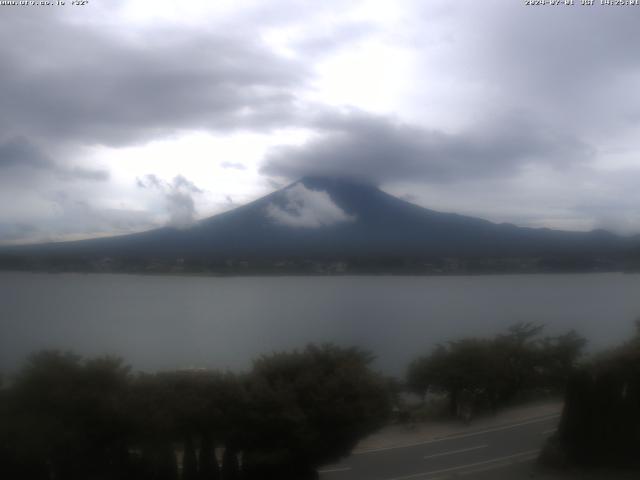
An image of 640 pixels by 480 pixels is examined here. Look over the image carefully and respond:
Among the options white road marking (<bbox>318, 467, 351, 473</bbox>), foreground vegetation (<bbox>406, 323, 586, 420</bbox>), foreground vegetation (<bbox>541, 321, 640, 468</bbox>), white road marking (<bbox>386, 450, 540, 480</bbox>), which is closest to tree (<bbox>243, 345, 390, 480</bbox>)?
white road marking (<bbox>318, 467, 351, 473</bbox>)

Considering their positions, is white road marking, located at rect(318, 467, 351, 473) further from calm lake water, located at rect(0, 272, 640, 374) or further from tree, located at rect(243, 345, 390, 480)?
calm lake water, located at rect(0, 272, 640, 374)

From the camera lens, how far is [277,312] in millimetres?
9000

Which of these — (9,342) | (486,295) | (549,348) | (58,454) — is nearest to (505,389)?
(549,348)

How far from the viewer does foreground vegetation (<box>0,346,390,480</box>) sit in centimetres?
696

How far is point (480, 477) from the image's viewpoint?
7551mm

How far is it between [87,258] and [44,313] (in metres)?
0.96

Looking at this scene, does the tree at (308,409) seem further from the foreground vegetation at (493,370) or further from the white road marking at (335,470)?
the foreground vegetation at (493,370)

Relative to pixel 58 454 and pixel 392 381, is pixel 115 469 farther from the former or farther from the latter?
pixel 392 381

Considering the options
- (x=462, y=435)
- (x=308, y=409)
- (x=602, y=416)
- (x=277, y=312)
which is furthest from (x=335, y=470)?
(x=602, y=416)

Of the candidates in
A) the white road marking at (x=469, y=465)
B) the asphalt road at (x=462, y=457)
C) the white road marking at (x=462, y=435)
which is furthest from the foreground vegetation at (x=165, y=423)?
the white road marking at (x=469, y=465)

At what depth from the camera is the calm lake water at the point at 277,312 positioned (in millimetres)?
7859

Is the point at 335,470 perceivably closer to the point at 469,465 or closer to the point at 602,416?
the point at 469,465

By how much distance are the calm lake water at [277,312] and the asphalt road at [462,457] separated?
4.02 feet

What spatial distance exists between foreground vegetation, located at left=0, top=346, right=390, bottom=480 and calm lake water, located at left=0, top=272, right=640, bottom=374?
38 cm
